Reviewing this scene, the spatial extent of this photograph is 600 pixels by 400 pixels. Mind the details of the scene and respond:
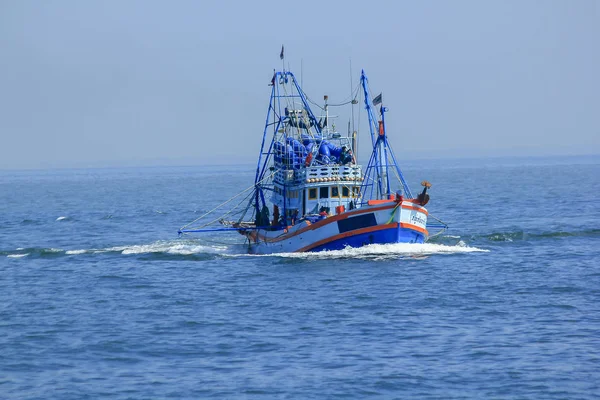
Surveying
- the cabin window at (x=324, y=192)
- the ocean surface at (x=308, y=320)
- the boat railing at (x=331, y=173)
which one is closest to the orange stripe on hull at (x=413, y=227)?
the ocean surface at (x=308, y=320)

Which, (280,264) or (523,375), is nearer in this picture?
(523,375)

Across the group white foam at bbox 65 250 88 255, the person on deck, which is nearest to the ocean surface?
white foam at bbox 65 250 88 255

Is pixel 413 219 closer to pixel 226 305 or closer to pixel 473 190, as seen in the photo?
pixel 226 305

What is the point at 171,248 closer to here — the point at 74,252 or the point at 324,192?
the point at 74,252

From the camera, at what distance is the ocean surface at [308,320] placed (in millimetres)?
31250

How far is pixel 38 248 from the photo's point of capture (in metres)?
73.2

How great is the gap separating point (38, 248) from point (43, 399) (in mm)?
44551

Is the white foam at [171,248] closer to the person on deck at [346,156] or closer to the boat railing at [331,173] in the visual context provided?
the boat railing at [331,173]

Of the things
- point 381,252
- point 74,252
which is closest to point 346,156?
point 381,252

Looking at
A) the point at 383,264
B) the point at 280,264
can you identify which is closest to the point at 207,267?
the point at 280,264

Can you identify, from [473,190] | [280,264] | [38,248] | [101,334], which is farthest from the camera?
[473,190]

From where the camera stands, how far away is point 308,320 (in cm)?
4091

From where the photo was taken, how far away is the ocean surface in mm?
31250

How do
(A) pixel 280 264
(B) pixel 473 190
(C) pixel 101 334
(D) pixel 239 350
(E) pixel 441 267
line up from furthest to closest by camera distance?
1. (B) pixel 473 190
2. (A) pixel 280 264
3. (E) pixel 441 267
4. (C) pixel 101 334
5. (D) pixel 239 350
